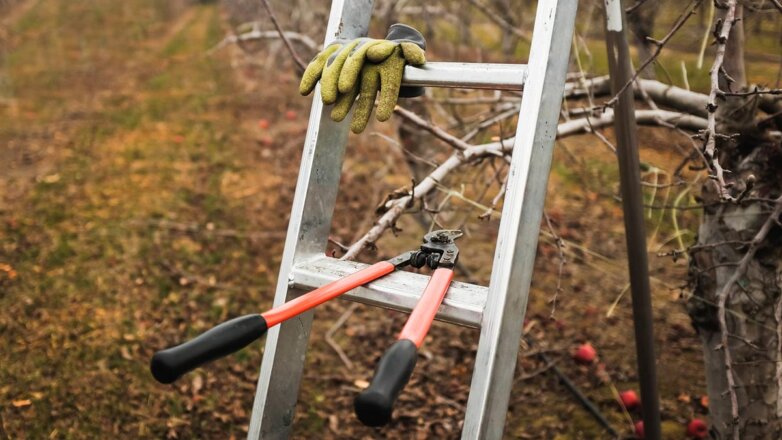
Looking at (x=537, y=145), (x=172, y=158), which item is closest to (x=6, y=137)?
(x=172, y=158)

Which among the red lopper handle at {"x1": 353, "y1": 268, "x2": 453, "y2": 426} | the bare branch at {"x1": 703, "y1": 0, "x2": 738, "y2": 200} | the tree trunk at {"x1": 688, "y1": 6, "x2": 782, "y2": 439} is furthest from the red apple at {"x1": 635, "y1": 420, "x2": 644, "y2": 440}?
the red lopper handle at {"x1": 353, "y1": 268, "x2": 453, "y2": 426}

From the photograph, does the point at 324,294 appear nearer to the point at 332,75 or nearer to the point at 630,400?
the point at 332,75

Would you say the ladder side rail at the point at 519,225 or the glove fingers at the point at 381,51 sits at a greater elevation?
the glove fingers at the point at 381,51

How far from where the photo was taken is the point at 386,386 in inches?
37.7

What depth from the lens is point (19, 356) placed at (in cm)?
310

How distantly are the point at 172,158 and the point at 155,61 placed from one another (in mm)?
6736

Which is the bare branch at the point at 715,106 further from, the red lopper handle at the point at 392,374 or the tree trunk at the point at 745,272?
the red lopper handle at the point at 392,374

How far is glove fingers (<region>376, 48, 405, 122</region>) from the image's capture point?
1409 millimetres

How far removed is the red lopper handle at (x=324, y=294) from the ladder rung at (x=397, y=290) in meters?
0.03

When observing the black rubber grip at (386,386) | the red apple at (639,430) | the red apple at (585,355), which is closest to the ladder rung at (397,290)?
the black rubber grip at (386,386)

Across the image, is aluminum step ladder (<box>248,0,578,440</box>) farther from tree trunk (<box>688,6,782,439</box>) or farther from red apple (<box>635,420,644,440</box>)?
red apple (<box>635,420,644,440</box>)

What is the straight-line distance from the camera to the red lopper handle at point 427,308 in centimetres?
108

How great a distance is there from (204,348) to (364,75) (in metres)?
0.73

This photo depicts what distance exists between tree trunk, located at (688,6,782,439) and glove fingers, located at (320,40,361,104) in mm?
1425
